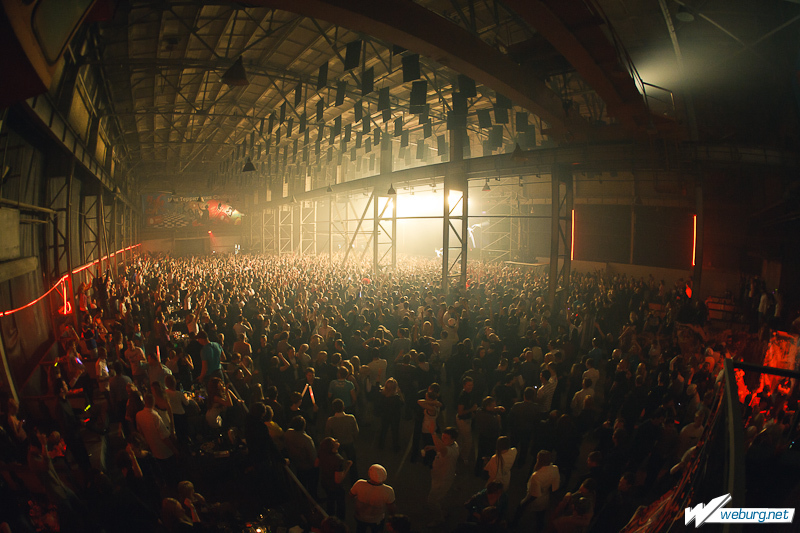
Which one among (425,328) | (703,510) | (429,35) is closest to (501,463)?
(703,510)

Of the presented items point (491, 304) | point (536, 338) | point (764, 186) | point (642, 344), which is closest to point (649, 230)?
point (764, 186)

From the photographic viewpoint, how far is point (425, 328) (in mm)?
9070

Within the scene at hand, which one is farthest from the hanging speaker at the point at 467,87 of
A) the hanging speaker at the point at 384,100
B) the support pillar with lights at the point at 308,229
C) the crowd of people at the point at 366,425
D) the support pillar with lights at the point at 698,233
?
the support pillar with lights at the point at 308,229

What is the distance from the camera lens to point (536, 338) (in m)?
8.06

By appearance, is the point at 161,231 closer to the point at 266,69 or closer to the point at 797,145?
the point at 266,69

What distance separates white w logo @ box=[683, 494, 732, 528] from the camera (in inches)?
72.2

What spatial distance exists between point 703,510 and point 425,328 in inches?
278

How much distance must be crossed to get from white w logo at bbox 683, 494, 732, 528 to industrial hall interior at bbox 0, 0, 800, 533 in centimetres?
2

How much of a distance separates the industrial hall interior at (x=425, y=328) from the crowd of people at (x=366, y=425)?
0.04 meters

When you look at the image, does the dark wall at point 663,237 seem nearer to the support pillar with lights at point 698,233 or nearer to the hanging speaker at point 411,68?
the support pillar with lights at point 698,233

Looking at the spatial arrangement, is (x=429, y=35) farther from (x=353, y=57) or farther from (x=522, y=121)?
(x=522, y=121)

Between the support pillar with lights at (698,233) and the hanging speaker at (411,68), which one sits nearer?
the hanging speaker at (411,68)

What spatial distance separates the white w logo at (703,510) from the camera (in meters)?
1.83

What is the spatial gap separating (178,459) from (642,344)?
29.9 ft
